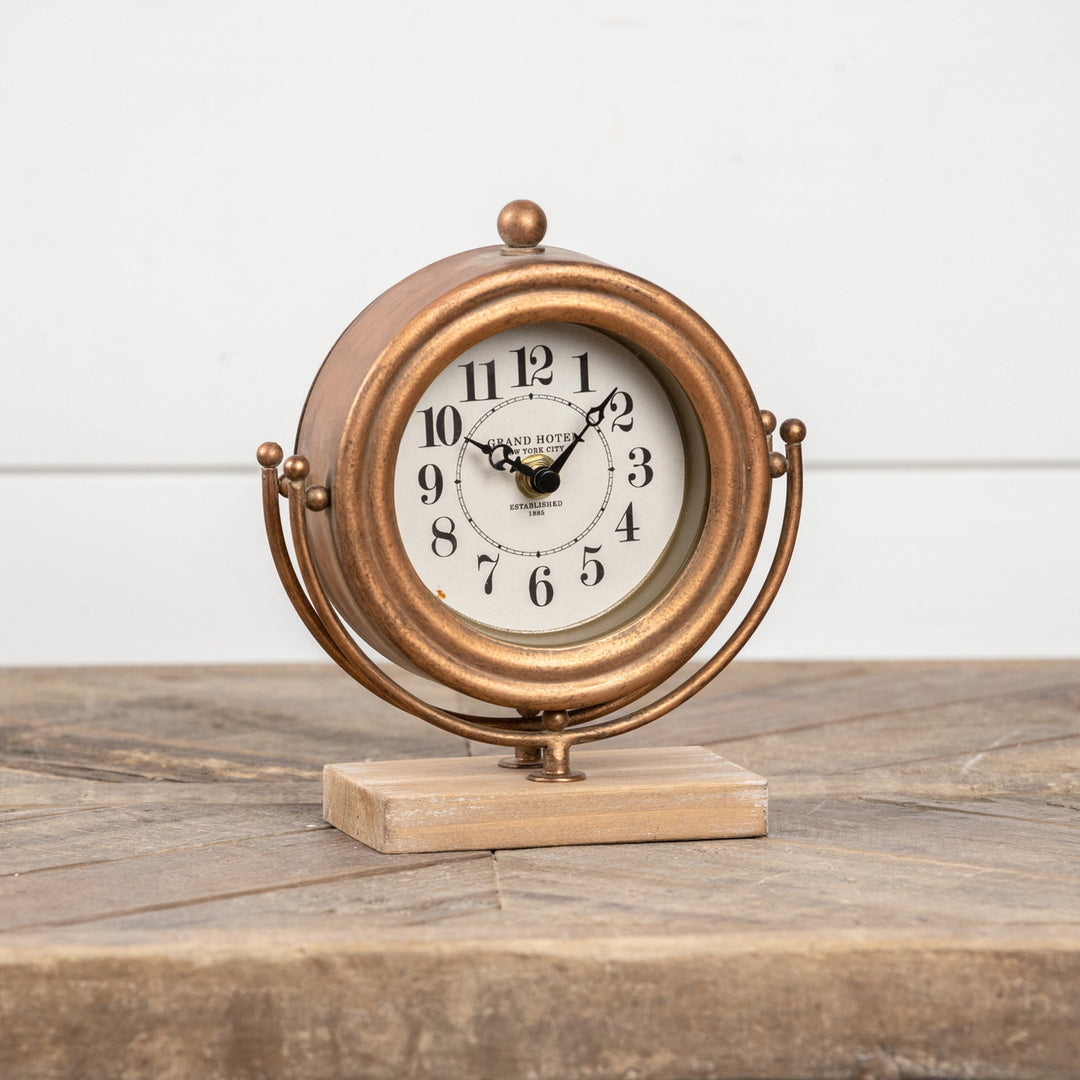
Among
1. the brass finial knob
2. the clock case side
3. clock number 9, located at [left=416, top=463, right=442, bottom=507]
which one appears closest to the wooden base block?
the clock case side

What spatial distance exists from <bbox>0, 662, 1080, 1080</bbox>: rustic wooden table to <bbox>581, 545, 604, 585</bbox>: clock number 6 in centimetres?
23

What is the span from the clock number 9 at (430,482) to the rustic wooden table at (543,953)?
0.28 meters

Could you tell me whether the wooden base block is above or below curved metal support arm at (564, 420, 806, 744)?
below

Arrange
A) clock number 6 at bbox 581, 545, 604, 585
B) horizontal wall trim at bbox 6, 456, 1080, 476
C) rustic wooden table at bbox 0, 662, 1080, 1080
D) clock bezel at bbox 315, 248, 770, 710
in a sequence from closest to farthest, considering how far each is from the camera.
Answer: rustic wooden table at bbox 0, 662, 1080, 1080 < clock bezel at bbox 315, 248, 770, 710 < clock number 6 at bbox 581, 545, 604, 585 < horizontal wall trim at bbox 6, 456, 1080, 476

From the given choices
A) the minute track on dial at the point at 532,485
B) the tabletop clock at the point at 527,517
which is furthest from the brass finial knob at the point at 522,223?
the minute track on dial at the point at 532,485

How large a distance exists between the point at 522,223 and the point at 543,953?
59 centimetres

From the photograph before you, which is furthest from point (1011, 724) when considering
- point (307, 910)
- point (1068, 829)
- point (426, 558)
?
point (307, 910)

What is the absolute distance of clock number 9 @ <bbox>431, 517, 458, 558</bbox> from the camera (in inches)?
47.4

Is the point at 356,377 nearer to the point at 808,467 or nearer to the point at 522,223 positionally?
the point at 522,223

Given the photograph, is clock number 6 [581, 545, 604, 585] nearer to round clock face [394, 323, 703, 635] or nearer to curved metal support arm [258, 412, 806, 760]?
round clock face [394, 323, 703, 635]

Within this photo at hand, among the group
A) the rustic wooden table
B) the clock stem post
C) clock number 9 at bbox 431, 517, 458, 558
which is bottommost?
the rustic wooden table

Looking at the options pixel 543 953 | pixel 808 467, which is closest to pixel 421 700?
pixel 543 953

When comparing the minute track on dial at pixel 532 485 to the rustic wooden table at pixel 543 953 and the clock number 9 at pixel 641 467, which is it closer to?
the clock number 9 at pixel 641 467

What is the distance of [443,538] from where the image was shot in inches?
47.6
